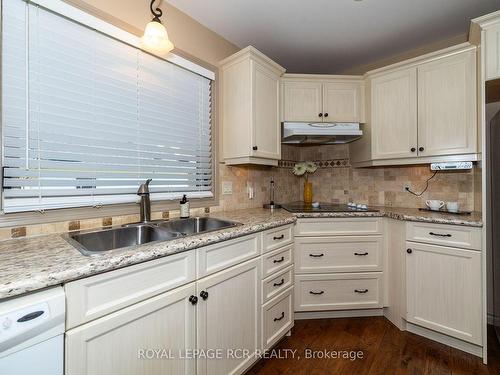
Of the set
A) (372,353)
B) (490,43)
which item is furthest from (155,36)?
(372,353)

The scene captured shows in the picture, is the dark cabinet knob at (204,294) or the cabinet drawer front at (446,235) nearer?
the dark cabinet knob at (204,294)

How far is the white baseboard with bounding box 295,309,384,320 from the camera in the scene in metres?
2.17

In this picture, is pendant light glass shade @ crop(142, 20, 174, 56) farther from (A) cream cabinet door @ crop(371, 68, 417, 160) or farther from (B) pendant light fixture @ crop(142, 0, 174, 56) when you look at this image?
(A) cream cabinet door @ crop(371, 68, 417, 160)

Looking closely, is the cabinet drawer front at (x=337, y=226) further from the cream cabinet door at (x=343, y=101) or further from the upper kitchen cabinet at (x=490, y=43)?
the upper kitchen cabinet at (x=490, y=43)

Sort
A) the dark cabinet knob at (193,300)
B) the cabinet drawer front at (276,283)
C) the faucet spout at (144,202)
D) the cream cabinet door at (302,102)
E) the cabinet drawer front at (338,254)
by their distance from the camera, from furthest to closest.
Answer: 1. the cream cabinet door at (302,102)
2. the cabinet drawer front at (338,254)
3. the cabinet drawer front at (276,283)
4. the faucet spout at (144,202)
5. the dark cabinet knob at (193,300)

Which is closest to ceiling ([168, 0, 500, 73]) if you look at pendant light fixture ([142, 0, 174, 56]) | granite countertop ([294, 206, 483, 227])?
pendant light fixture ([142, 0, 174, 56])

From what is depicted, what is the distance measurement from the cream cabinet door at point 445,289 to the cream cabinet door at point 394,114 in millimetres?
860

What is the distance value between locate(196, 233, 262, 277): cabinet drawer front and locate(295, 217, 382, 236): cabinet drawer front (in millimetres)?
643

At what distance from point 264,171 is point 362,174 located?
1.10m

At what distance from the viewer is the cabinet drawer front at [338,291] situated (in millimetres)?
2111

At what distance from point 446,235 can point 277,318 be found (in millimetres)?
1315

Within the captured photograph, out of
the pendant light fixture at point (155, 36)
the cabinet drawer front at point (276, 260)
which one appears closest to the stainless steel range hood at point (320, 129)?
the cabinet drawer front at point (276, 260)

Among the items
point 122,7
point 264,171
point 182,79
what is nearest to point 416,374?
point 264,171

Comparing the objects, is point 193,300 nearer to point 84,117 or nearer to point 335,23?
point 84,117
